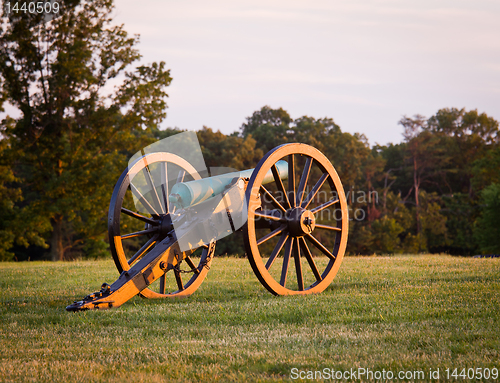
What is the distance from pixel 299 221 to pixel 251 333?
90.3 inches

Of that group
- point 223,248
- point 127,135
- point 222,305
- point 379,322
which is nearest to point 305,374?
point 379,322

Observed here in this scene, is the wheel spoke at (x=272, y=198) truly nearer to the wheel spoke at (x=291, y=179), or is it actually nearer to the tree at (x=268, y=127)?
the wheel spoke at (x=291, y=179)

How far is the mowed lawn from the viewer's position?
12.2 feet

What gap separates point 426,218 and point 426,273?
105ft

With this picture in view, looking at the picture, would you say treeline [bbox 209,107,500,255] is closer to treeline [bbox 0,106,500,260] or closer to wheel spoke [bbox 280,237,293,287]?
treeline [bbox 0,106,500,260]

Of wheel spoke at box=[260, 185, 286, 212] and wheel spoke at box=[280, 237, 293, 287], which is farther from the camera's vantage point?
wheel spoke at box=[280, 237, 293, 287]

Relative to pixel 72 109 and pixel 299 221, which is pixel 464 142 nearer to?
pixel 72 109

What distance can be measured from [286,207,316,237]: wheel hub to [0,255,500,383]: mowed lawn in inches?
35.1

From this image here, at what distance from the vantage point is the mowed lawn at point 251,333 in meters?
3.72

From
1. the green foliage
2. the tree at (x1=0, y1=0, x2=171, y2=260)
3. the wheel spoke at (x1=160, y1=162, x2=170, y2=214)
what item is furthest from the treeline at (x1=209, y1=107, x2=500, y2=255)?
the wheel spoke at (x1=160, y1=162, x2=170, y2=214)

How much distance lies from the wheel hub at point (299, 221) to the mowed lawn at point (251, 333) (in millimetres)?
891

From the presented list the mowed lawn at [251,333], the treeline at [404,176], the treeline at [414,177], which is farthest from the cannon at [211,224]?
the treeline at [414,177]

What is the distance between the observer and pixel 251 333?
4.73m

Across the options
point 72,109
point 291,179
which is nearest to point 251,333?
point 291,179
